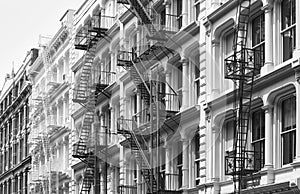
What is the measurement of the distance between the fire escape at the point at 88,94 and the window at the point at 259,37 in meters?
17.2

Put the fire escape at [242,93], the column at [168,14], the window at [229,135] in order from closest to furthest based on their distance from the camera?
the fire escape at [242,93], the window at [229,135], the column at [168,14]

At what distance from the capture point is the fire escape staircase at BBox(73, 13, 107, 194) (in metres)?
44.3

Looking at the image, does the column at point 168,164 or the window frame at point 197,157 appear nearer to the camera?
the window frame at point 197,157

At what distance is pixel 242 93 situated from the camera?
26.3 m

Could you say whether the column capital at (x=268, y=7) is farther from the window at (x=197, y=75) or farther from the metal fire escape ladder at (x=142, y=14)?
the metal fire escape ladder at (x=142, y=14)

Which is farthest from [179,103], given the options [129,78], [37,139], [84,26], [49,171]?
[37,139]

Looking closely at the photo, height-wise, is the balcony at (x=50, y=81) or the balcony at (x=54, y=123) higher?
the balcony at (x=50, y=81)

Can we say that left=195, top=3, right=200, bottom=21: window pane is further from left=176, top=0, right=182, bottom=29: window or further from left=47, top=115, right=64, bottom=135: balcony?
left=47, top=115, right=64, bottom=135: balcony

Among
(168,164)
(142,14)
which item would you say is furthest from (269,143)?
(142,14)

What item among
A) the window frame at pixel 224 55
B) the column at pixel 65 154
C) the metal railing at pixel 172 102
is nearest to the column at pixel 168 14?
the metal railing at pixel 172 102

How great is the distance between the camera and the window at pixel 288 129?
24.5m

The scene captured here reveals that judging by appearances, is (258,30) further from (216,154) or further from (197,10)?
(197,10)

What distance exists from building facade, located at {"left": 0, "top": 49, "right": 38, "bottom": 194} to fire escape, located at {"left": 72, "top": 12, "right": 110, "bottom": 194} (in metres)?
19.9

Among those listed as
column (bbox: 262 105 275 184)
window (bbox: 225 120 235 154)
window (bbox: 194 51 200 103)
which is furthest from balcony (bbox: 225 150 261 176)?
window (bbox: 194 51 200 103)
